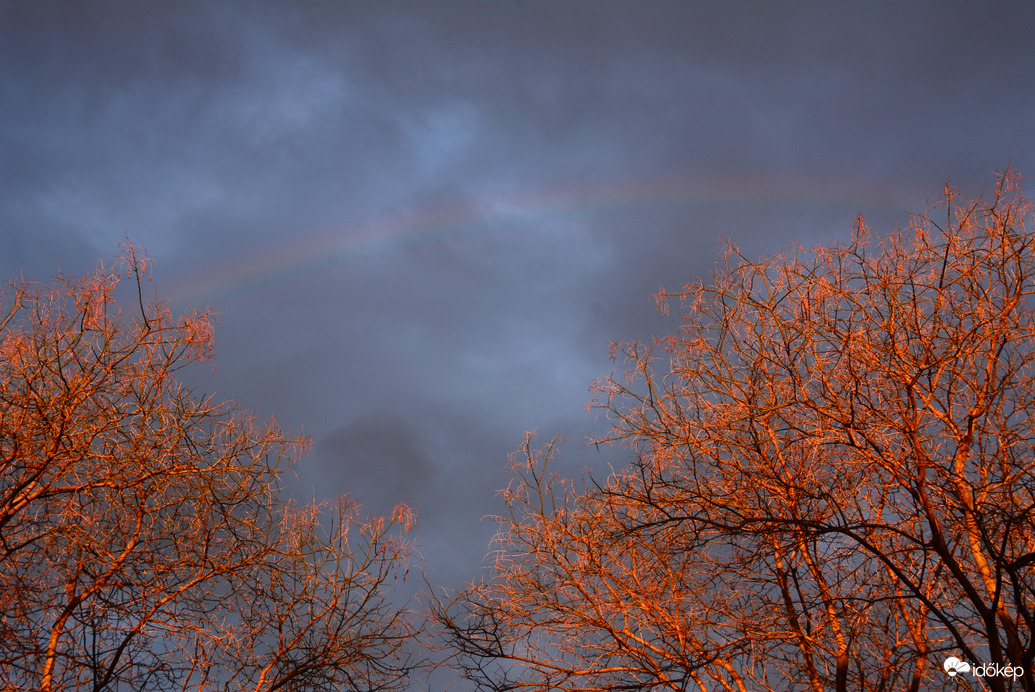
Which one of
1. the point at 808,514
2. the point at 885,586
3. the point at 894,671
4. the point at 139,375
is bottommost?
the point at 894,671

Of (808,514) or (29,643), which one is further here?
(29,643)

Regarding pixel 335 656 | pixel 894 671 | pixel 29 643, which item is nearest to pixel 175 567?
pixel 29 643

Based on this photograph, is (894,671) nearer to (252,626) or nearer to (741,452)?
(741,452)

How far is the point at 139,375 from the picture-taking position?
6434 millimetres

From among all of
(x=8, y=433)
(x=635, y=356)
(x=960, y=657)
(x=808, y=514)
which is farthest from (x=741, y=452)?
(x=8, y=433)

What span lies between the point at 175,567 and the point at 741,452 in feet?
16.2

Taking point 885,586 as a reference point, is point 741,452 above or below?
above

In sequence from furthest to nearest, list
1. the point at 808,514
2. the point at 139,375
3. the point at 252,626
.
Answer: the point at 252,626 → the point at 139,375 → the point at 808,514

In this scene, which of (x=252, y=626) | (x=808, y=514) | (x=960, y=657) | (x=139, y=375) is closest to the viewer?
Answer: (x=808, y=514)

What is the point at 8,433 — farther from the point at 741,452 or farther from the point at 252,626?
the point at 741,452

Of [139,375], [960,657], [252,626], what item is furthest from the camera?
[252,626]

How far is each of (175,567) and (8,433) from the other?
1771mm

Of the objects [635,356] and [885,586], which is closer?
[885,586]

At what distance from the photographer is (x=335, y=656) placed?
7.95 meters
